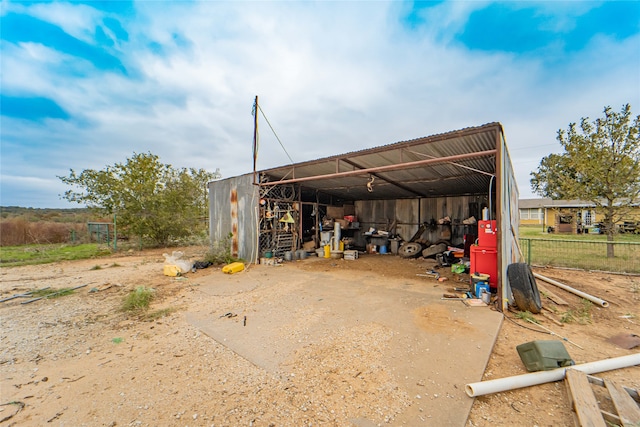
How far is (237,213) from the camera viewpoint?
8.86m

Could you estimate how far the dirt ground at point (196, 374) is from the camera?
1.81 metres

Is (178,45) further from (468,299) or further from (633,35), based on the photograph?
(633,35)

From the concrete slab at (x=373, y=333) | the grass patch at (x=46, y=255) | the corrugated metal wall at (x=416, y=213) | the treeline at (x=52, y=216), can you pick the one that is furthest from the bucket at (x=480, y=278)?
the treeline at (x=52, y=216)

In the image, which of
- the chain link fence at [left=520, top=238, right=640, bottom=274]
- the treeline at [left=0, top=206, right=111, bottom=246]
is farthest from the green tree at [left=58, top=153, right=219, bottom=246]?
the chain link fence at [left=520, top=238, right=640, bottom=274]

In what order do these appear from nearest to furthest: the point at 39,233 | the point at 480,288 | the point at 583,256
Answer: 1. the point at 480,288
2. the point at 583,256
3. the point at 39,233

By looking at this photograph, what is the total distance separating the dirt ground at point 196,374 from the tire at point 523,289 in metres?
0.25

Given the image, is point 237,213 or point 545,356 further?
point 237,213

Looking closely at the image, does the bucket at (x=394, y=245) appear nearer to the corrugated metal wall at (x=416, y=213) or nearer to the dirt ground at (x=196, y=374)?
the corrugated metal wall at (x=416, y=213)

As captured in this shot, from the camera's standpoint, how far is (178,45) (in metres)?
7.38

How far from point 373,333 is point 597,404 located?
6.41ft

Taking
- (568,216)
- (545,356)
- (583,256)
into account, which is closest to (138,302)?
(545,356)

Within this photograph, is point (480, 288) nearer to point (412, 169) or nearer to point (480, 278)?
point (480, 278)

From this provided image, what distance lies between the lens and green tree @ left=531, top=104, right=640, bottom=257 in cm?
768

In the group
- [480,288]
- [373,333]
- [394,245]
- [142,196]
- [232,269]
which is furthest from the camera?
[142,196]
